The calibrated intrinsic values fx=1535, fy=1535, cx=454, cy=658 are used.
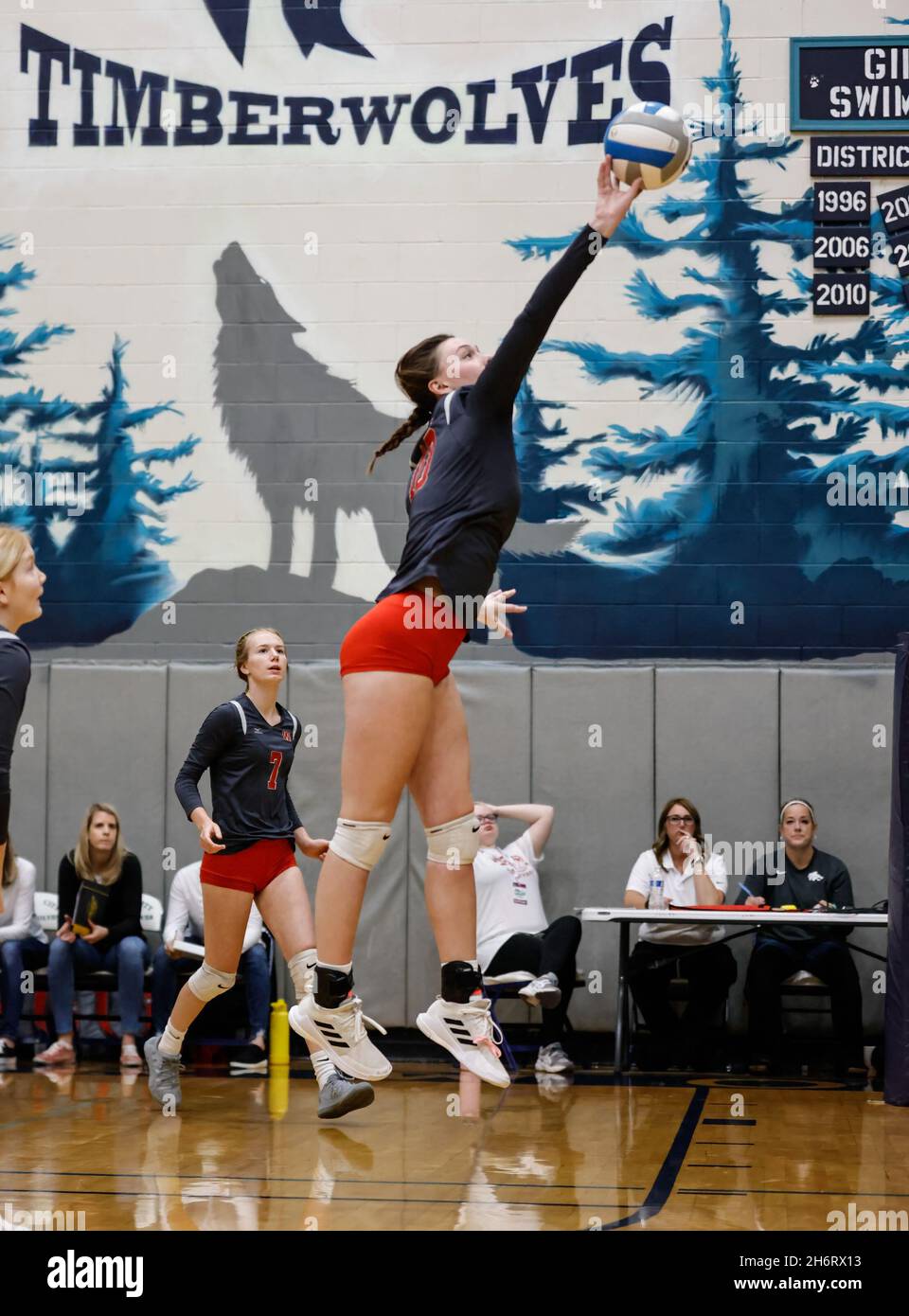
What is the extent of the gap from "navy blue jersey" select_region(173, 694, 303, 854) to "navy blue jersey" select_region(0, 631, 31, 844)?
8.02 feet

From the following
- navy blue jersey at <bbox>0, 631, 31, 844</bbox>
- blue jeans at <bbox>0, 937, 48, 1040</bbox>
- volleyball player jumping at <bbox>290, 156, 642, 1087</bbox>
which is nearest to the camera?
volleyball player jumping at <bbox>290, 156, 642, 1087</bbox>

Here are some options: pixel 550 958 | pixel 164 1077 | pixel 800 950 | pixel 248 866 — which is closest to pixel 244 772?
pixel 248 866

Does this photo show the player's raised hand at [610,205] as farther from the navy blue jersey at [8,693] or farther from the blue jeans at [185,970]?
the blue jeans at [185,970]

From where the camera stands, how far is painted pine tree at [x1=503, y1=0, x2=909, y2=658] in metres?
A: 9.52

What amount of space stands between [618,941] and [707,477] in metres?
2.92

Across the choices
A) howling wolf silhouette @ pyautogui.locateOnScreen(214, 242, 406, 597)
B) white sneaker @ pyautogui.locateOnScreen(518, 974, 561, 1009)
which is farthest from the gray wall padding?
white sneaker @ pyautogui.locateOnScreen(518, 974, 561, 1009)

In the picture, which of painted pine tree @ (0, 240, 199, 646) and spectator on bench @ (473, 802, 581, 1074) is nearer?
spectator on bench @ (473, 802, 581, 1074)

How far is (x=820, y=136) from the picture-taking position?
9609mm

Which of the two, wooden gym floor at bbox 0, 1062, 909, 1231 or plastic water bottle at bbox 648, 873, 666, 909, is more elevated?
plastic water bottle at bbox 648, 873, 666, 909

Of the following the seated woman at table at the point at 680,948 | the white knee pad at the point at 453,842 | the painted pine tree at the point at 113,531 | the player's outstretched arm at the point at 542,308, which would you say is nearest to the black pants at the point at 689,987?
the seated woman at table at the point at 680,948

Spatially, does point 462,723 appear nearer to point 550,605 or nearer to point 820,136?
point 550,605

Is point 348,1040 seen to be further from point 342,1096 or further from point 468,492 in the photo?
point 342,1096

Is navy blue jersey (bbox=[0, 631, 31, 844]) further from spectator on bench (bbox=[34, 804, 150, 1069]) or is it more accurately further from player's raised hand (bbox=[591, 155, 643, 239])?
spectator on bench (bbox=[34, 804, 150, 1069])

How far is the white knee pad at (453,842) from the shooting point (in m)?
3.84
